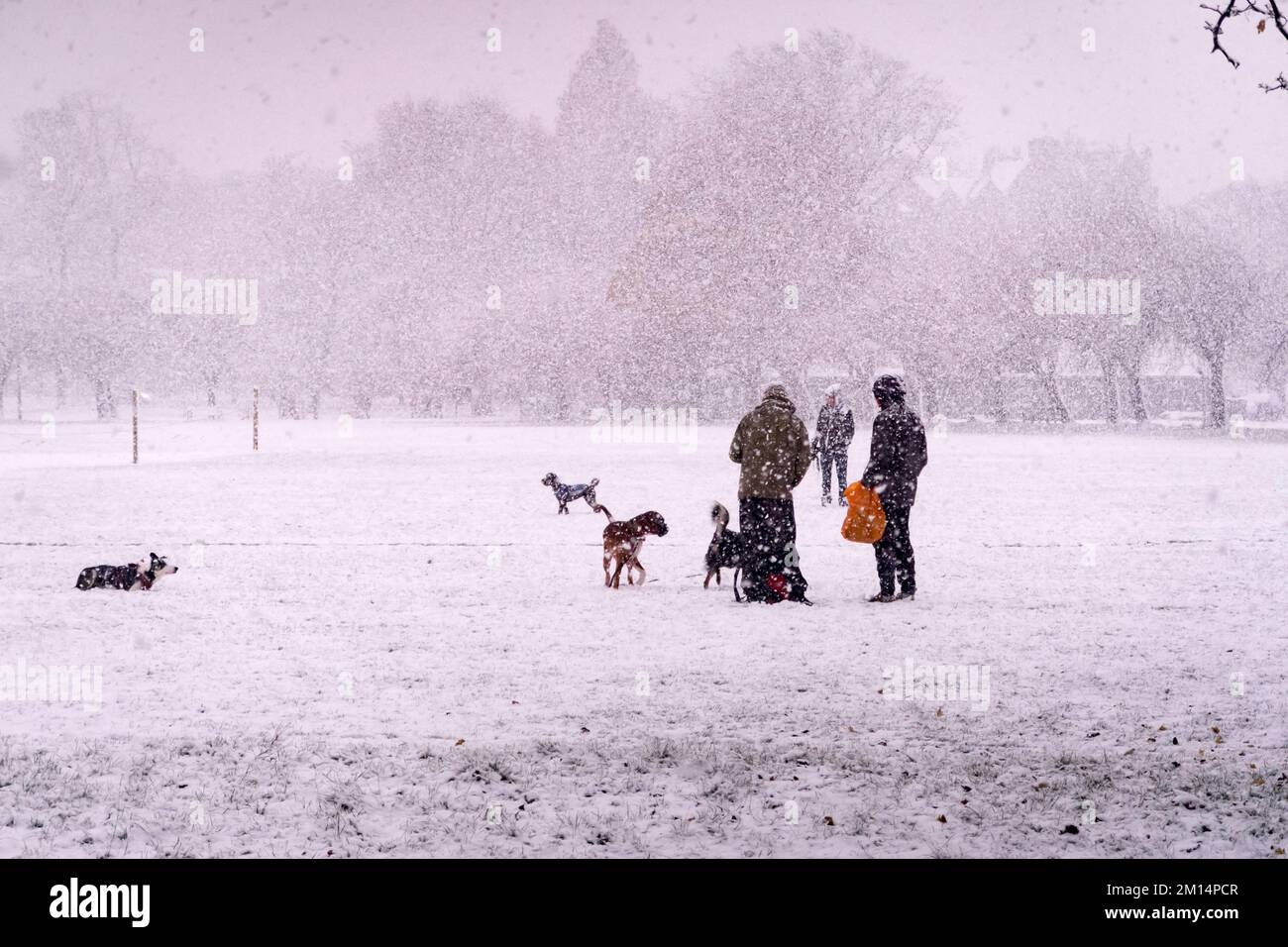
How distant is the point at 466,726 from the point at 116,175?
61.0m

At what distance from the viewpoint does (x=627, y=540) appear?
10.8m

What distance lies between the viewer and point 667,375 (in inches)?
1871

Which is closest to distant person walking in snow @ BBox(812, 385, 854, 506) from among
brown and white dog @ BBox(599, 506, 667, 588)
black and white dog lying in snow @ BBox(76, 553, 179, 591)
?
brown and white dog @ BBox(599, 506, 667, 588)

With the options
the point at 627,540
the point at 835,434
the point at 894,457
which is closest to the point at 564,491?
the point at 835,434

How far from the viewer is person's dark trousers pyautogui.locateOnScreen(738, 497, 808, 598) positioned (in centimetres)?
1023

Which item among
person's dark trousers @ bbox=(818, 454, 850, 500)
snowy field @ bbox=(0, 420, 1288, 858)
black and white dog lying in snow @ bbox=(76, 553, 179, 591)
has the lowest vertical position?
snowy field @ bbox=(0, 420, 1288, 858)

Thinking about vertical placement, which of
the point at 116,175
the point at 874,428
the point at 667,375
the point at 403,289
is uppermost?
the point at 116,175

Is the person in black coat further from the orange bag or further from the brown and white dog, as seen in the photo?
the brown and white dog

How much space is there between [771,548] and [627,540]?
1.41 meters

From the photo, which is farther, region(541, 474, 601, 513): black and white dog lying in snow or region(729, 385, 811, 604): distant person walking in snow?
region(541, 474, 601, 513): black and white dog lying in snow

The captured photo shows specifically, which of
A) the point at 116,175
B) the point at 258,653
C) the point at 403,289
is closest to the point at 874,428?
the point at 258,653

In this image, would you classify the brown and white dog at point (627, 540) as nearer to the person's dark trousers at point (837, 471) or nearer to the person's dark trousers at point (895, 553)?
the person's dark trousers at point (895, 553)

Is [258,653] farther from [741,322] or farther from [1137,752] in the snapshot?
[741,322]

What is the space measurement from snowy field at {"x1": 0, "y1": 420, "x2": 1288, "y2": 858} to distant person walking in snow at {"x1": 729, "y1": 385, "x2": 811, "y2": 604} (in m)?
0.41
